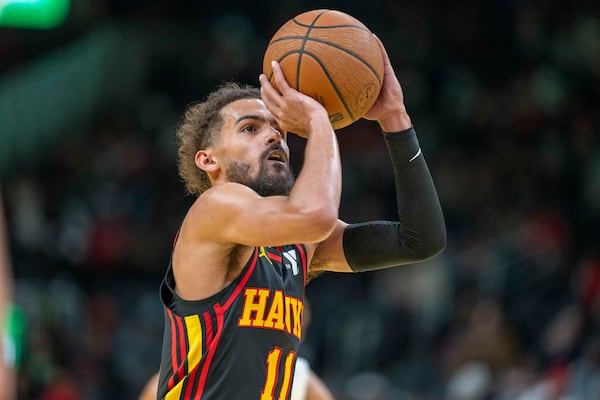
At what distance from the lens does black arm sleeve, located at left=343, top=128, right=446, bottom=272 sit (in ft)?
13.8

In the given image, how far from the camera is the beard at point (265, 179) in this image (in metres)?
4.03

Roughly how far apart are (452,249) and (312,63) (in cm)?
731

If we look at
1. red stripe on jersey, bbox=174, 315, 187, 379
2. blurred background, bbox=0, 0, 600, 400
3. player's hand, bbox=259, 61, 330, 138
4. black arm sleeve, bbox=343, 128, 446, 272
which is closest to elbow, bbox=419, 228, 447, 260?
black arm sleeve, bbox=343, 128, 446, 272

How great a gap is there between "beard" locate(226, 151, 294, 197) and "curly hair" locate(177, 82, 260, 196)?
27 centimetres

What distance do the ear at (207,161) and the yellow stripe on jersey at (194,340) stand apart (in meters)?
0.75

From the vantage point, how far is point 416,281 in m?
10.5

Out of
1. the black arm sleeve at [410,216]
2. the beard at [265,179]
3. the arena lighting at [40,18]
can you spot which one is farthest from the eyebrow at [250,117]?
the arena lighting at [40,18]

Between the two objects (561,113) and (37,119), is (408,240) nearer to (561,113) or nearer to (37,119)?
(561,113)

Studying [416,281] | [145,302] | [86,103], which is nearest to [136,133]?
[86,103]

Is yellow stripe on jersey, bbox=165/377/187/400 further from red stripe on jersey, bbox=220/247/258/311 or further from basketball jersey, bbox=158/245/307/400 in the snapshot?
red stripe on jersey, bbox=220/247/258/311

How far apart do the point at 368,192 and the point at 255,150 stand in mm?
7807

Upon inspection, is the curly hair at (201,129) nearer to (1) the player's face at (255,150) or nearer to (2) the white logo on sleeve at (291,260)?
(1) the player's face at (255,150)

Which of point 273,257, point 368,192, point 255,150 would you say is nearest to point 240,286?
point 273,257

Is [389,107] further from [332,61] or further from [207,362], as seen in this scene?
[207,362]
